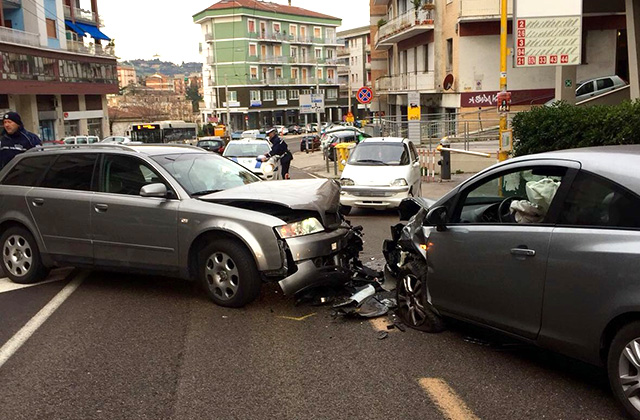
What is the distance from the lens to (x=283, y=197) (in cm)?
649

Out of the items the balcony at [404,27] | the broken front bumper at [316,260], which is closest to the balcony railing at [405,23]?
the balcony at [404,27]

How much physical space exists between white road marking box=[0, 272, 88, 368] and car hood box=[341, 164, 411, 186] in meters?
6.80

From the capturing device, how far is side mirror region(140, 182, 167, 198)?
6.34 meters

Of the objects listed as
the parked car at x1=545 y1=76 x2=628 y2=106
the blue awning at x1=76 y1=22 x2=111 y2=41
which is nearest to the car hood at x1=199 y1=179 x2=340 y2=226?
Result: the parked car at x1=545 y1=76 x2=628 y2=106

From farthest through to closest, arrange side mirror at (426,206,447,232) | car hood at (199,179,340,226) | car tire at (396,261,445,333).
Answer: car hood at (199,179,340,226)
car tire at (396,261,445,333)
side mirror at (426,206,447,232)

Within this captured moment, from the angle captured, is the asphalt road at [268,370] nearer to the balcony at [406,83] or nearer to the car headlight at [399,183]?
the car headlight at [399,183]

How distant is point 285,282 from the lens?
19.5ft

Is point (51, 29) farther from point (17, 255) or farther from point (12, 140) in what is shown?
point (17, 255)

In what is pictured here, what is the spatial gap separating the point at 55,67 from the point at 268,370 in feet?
163

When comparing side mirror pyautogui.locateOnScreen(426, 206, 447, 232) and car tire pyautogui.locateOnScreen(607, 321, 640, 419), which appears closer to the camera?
car tire pyautogui.locateOnScreen(607, 321, 640, 419)

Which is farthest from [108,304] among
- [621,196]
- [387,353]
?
[621,196]

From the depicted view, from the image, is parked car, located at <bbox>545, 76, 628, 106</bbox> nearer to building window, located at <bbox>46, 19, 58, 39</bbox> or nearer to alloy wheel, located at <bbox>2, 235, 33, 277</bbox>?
alloy wheel, located at <bbox>2, 235, 33, 277</bbox>

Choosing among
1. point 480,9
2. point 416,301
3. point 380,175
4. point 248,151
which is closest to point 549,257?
point 416,301

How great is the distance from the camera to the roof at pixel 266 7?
83312 mm
